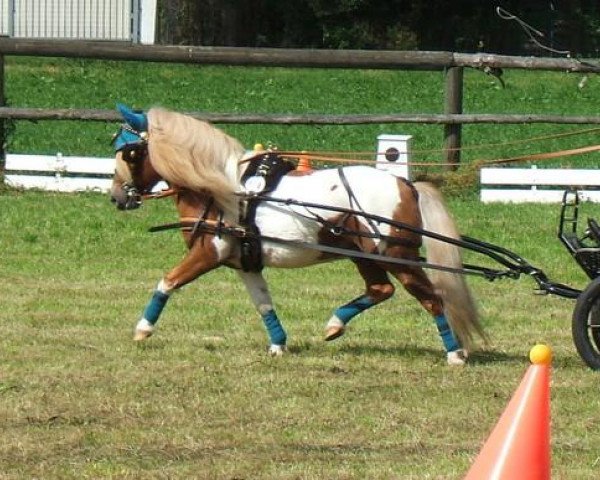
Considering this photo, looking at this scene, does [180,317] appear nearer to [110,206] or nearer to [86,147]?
[110,206]

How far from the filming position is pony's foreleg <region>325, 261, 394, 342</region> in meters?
9.31

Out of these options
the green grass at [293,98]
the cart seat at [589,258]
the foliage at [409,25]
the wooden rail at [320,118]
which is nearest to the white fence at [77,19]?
the green grass at [293,98]

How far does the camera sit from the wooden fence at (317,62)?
16.1 meters

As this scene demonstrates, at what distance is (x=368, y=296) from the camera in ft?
30.7

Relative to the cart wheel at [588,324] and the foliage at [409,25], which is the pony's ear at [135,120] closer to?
the cart wheel at [588,324]

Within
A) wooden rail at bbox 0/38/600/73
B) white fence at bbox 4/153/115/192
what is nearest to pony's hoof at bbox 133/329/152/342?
white fence at bbox 4/153/115/192

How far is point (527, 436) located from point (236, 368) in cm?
393

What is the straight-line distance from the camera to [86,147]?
19.5m

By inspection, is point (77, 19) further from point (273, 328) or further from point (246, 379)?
point (246, 379)

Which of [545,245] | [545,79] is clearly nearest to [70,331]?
[545,245]

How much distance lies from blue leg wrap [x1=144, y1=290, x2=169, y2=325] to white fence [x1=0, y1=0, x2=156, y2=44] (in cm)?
2471

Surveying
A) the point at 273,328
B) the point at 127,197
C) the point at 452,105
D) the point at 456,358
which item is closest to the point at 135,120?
the point at 127,197

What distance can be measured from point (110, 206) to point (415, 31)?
2429 cm

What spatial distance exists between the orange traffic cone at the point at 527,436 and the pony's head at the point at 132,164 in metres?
4.49
